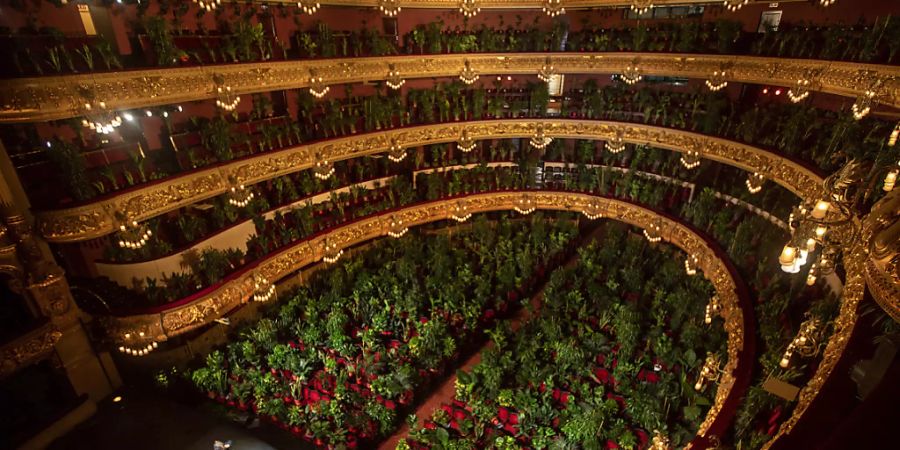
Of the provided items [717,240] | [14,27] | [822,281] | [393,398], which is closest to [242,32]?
[14,27]

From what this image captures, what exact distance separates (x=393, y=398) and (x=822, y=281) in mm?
12824

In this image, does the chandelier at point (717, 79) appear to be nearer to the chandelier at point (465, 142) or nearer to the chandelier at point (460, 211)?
the chandelier at point (465, 142)

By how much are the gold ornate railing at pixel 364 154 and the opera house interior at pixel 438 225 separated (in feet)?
0.31

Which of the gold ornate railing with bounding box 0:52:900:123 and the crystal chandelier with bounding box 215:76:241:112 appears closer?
the gold ornate railing with bounding box 0:52:900:123

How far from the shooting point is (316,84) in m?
16.4

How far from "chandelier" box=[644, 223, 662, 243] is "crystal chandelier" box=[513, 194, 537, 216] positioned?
524cm

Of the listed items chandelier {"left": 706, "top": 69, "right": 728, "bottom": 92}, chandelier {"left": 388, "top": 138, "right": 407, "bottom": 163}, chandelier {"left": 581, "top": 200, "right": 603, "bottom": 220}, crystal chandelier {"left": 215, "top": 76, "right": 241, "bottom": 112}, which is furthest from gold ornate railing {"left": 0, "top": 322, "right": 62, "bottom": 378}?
chandelier {"left": 706, "top": 69, "right": 728, "bottom": 92}

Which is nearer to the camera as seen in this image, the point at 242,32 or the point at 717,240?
the point at 242,32

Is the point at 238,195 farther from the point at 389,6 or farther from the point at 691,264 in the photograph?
the point at 691,264

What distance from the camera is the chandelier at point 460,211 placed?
20.8m

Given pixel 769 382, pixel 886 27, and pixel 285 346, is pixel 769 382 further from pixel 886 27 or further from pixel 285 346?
pixel 285 346

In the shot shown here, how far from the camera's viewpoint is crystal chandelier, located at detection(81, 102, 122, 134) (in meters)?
10.8

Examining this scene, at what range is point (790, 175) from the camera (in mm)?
13438

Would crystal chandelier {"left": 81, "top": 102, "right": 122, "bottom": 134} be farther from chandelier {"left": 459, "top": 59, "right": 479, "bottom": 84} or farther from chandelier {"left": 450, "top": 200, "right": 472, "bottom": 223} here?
chandelier {"left": 450, "top": 200, "right": 472, "bottom": 223}
